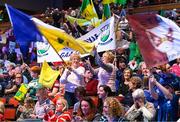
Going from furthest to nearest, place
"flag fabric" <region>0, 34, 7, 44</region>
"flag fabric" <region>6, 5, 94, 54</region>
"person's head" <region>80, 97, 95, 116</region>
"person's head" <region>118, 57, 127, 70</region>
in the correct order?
"flag fabric" <region>0, 34, 7, 44</region> → "person's head" <region>118, 57, 127, 70</region> → "flag fabric" <region>6, 5, 94, 54</region> → "person's head" <region>80, 97, 95, 116</region>

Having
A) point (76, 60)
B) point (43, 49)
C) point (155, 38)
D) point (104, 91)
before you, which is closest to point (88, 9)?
point (43, 49)

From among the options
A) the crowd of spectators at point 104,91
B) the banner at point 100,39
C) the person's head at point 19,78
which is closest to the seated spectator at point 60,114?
the crowd of spectators at point 104,91

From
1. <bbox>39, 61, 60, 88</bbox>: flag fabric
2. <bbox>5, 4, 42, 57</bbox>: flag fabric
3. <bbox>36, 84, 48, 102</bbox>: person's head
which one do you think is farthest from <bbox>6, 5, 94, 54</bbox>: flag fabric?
<bbox>39, 61, 60, 88</bbox>: flag fabric

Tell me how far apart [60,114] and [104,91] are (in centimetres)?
82

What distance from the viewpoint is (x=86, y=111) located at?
7672 millimetres

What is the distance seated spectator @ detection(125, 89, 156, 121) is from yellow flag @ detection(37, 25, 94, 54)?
2.35 m

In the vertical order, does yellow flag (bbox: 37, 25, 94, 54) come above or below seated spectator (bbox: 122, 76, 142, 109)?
→ above

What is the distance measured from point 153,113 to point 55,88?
13.5 ft

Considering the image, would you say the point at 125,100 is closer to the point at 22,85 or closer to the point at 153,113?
the point at 153,113

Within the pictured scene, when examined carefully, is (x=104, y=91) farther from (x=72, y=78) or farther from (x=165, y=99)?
(x=72, y=78)

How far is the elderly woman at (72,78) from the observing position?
1009 cm

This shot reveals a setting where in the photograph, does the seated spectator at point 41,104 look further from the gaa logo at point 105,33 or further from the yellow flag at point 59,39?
the gaa logo at point 105,33

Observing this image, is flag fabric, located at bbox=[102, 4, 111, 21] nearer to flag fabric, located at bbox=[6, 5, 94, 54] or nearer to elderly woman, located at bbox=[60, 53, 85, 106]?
flag fabric, located at bbox=[6, 5, 94, 54]

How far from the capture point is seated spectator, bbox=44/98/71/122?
317 inches
